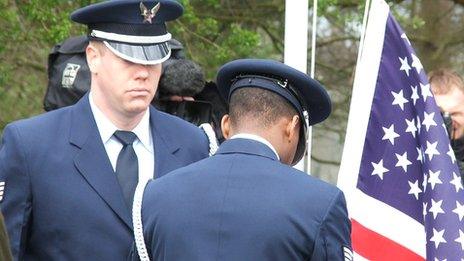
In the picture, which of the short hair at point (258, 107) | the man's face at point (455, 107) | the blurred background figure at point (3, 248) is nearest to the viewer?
the blurred background figure at point (3, 248)

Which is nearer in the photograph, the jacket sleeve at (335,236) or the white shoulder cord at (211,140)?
the jacket sleeve at (335,236)

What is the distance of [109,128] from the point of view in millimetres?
4660

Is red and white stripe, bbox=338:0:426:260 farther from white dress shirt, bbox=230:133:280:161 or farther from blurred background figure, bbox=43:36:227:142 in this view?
white dress shirt, bbox=230:133:280:161

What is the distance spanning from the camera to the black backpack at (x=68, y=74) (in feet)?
17.4

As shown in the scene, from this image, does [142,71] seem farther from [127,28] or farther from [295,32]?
[295,32]

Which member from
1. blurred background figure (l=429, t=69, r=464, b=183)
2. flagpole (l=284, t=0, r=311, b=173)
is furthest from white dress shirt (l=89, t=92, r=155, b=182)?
blurred background figure (l=429, t=69, r=464, b=183)

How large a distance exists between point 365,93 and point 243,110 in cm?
192


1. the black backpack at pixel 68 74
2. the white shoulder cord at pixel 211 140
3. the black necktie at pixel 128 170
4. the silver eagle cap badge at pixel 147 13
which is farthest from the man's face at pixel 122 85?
the black backpack at pixel 68 74

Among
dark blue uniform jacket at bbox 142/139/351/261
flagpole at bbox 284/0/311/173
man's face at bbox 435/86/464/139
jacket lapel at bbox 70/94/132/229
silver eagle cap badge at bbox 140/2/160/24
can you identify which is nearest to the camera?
dark blue uniform jacket at bbox 142/139/351/261

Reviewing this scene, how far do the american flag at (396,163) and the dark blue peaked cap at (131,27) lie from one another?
111 cm

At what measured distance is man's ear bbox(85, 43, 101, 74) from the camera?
184 inches

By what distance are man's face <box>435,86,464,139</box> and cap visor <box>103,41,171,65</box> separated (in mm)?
2187

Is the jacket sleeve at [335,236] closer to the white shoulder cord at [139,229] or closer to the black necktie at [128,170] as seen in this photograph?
the white shoulder cord at [139,229]

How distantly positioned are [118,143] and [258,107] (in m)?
0.93
